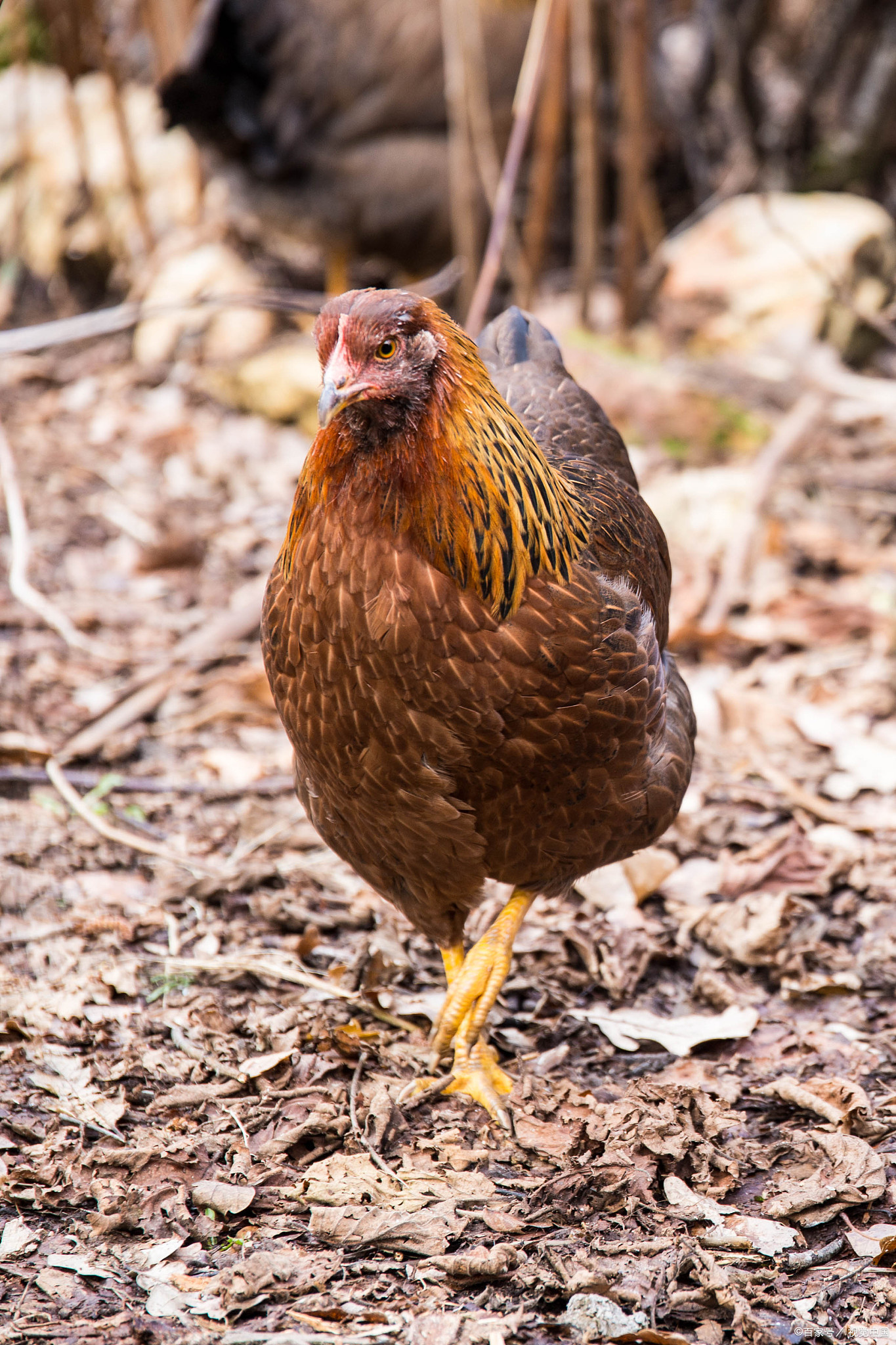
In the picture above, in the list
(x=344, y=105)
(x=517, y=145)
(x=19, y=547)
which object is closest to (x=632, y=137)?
(x=344, y=105)

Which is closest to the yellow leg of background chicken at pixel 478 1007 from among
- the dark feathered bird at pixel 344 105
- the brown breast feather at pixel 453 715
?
the brown breast feather at pixel 453 715

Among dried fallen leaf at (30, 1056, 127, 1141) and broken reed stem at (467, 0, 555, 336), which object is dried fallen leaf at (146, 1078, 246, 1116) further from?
broken reed stem at (467, 0, 555, 336)

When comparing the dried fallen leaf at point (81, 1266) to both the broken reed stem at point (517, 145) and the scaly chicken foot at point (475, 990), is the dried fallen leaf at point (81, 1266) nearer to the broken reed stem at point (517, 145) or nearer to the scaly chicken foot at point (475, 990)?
the scaly chicken foot at point (475, 990)

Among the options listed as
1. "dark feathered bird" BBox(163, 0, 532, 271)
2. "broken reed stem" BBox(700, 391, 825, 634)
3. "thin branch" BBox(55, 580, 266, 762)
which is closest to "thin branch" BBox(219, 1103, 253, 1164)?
"thin branch" BBox(55, 580, 266, 762)

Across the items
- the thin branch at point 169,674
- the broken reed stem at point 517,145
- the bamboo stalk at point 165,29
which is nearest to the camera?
the thin branch at point 169,674

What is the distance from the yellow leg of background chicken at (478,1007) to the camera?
292cm

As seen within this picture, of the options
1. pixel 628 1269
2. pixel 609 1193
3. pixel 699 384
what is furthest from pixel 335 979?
pixel 699 384

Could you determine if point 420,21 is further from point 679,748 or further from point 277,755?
point 679,748

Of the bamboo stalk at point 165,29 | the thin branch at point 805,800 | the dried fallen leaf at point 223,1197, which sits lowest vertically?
the thin branch at point 805,800

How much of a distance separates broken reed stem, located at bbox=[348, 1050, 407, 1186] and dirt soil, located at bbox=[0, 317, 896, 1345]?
1cm

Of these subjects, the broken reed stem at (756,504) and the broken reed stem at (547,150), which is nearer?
the broken reed stem at (756,504)

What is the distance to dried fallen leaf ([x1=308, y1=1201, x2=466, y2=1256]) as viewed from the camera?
231 cm

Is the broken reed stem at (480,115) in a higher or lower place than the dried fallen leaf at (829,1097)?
higher

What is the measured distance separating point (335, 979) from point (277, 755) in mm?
1394
